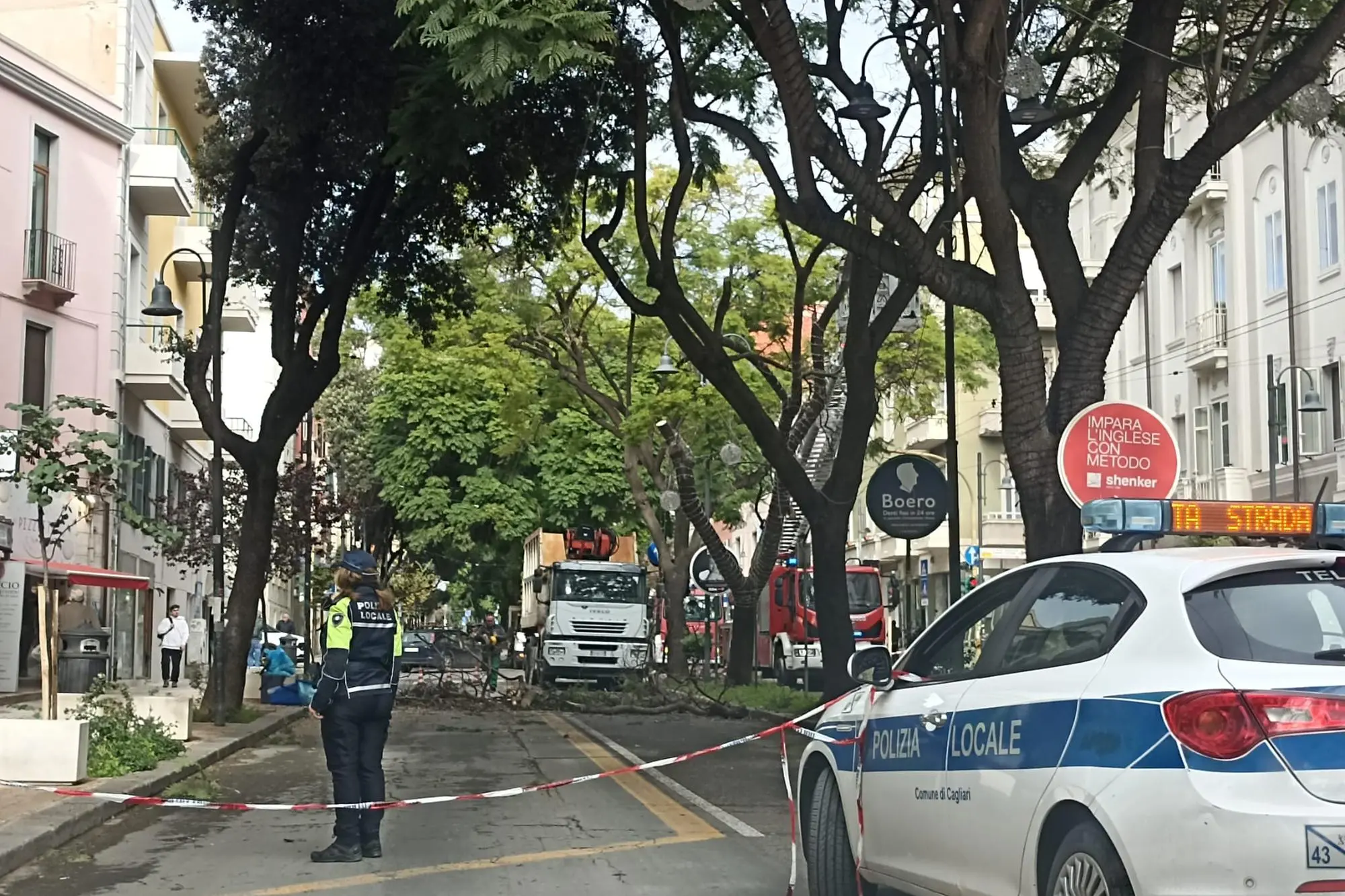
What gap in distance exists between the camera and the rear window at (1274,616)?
206 inches

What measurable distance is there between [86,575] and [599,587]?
13176mm

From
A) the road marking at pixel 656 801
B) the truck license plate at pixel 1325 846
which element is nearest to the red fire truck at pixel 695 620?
the road marking at pixel 656 801

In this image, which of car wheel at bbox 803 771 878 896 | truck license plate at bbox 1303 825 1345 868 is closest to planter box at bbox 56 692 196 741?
car wheel at bbox 803 771 878 896

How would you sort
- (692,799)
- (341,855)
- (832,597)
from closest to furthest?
(341,855)
(692,799)
(832,597)

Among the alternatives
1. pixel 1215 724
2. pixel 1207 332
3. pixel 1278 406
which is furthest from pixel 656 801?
pixel 1207 332

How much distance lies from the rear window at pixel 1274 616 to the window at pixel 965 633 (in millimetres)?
1267

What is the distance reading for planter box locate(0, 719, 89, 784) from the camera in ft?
42.0

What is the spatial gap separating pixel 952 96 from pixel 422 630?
1596 inches

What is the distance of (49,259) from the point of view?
29.7 meters

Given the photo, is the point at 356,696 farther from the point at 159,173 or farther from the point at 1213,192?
the point at 1213,192

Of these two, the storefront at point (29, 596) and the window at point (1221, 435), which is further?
the window at point (1221, 435)

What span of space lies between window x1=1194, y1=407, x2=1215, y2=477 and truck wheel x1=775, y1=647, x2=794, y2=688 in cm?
1104

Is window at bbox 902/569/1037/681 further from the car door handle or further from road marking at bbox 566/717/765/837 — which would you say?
road marking at bbox 566/717/765/837

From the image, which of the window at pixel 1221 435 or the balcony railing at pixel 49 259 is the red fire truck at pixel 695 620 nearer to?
the window at pixel 1221 435
